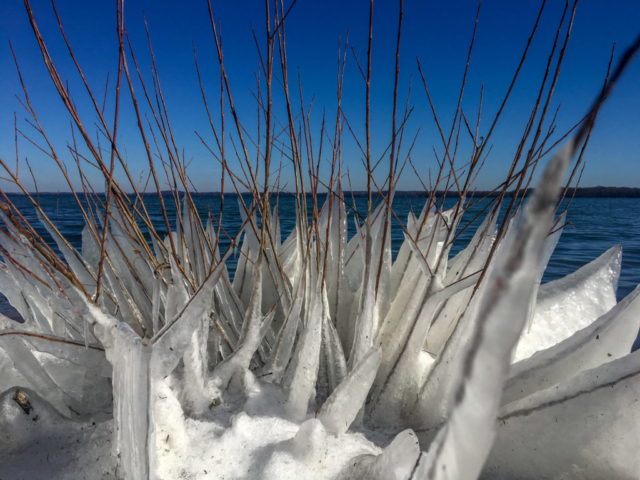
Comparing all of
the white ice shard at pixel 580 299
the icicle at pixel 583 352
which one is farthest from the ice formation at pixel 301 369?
the white ice shard at pixel 580 299

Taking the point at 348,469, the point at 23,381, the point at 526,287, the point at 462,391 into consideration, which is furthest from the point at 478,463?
the point at 23,381

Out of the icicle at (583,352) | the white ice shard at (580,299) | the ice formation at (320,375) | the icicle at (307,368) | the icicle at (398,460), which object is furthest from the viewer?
the white ice shard at (580,299)

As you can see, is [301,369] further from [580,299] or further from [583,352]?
[580,299]

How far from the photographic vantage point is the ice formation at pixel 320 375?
0.51 m

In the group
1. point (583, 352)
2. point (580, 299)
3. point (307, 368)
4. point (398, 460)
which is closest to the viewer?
point (398, 460)

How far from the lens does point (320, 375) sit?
1.28 meters

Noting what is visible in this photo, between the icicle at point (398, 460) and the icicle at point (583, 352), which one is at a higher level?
the icicle at point (583, 352)

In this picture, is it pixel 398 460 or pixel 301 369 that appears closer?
pixel 398 460

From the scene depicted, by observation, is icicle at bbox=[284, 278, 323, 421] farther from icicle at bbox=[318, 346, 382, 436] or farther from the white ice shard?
the white ice shard

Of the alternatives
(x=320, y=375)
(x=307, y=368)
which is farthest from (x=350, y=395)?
(x=320, y=375)

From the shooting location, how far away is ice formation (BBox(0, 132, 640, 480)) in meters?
0.51

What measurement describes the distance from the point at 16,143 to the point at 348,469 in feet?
4.28

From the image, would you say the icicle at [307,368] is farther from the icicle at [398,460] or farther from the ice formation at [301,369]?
the icicle at [398,460]

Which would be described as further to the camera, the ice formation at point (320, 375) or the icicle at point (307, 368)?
the icicle at point (307, 368)
